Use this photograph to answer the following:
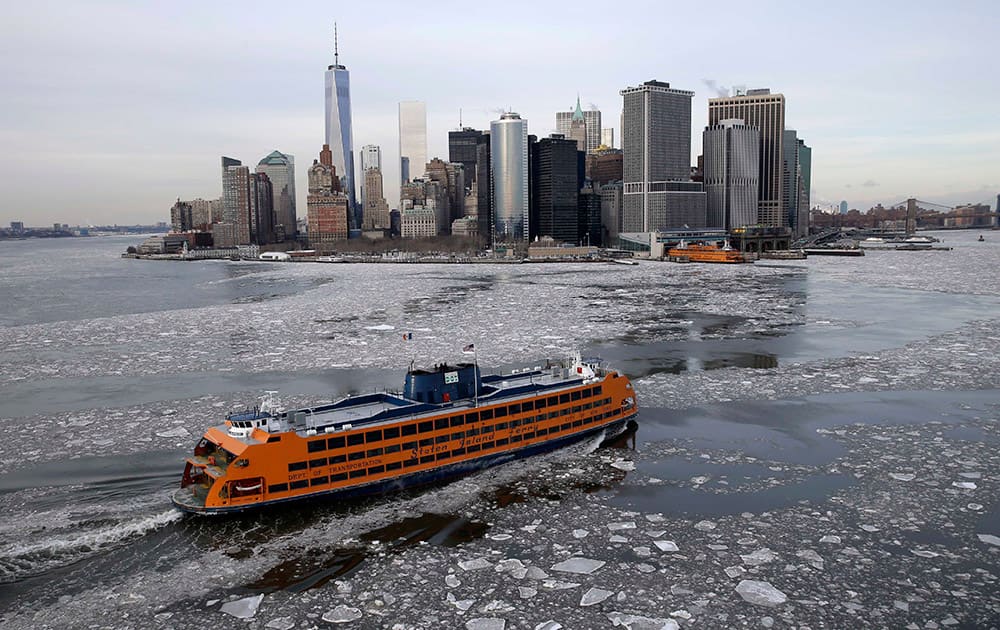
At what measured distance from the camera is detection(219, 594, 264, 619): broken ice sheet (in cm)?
1266

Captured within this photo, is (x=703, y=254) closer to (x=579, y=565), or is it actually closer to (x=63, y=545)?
(x=579, y=565)

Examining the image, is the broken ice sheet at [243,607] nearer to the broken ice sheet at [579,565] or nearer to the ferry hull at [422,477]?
the ferry hull at [422,477]

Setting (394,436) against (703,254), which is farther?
(703,254)

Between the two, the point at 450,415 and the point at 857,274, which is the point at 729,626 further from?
the point at 857,274

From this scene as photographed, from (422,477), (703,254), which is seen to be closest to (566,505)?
(422,477)

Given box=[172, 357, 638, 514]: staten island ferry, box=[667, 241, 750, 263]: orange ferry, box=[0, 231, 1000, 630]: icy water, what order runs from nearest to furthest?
1. box=[0, 231, 1000, 630]: icy water
2. box=[172, 357, 638, 514]: staten island ferry
3. box=[667, 241, 750, 263]: orange ferry

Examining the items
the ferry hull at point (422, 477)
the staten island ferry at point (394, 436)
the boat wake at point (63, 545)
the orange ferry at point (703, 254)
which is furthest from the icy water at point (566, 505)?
the orange ferry at point (703, 254)

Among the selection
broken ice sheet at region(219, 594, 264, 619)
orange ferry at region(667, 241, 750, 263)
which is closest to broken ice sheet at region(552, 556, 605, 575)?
broken ice sheet at region(219, 594, 264, 619)

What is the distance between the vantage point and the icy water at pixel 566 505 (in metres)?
12.9

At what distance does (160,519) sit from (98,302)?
188 ft

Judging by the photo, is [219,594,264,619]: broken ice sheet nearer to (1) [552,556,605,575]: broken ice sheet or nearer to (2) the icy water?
(2) the icy water

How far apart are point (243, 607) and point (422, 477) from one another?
6603 millimetres

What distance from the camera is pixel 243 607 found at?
1290cm

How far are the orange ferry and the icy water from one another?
92169 millimetres
